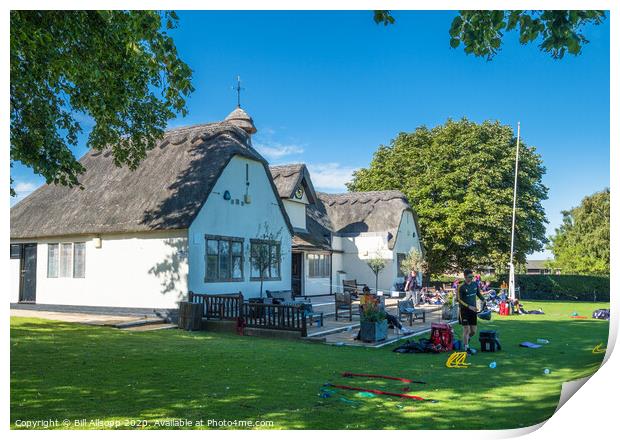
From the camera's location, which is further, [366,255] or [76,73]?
[366,255]

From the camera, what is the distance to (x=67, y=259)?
48.1ft

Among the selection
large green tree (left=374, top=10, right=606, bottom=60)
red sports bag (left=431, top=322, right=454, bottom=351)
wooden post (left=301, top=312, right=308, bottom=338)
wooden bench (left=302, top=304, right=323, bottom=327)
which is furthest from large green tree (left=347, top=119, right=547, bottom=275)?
large green tree (left=374, top=10, right=606, bottom=60)

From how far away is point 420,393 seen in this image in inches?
272

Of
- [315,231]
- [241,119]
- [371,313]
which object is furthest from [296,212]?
[371,313]

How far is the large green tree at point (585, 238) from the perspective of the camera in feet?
25.1

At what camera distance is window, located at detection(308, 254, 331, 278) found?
78.2ft

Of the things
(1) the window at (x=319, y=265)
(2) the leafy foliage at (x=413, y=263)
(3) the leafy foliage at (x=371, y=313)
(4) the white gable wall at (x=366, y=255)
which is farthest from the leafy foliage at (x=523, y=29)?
(4) the white gable wall at (x=366, y=255)

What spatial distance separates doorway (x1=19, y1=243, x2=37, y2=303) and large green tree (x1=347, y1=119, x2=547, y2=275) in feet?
43.5

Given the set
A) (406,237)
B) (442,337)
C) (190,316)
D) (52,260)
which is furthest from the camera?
(406,237)

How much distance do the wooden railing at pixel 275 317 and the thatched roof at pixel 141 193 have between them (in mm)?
2873

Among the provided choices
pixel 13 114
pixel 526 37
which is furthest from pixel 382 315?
pixel 13 114

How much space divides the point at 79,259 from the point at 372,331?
8.34 m

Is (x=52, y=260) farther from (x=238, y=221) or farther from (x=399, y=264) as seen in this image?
(x=399, y=264)
